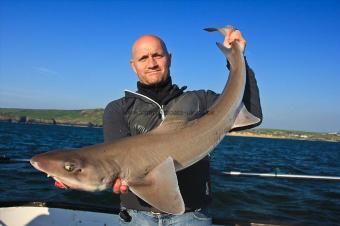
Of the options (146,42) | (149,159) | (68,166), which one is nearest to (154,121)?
(149,159)

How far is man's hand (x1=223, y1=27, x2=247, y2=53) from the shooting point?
4.90 meters

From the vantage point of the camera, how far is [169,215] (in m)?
3.98

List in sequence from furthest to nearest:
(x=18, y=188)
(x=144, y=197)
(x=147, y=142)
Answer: (x=18, y=188), (x=147, y=142), (x=144, y=197)

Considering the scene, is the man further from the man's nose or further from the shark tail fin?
the shark tail fin

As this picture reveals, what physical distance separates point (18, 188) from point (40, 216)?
437 inches

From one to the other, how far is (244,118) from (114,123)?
137cm

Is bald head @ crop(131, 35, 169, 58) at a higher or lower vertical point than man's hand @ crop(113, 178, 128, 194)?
higher

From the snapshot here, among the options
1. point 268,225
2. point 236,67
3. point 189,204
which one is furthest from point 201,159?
point 268,225

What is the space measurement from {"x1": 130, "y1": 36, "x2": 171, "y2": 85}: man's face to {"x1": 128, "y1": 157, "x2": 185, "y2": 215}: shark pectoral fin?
3.44 ft

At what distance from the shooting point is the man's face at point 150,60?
4.41 m

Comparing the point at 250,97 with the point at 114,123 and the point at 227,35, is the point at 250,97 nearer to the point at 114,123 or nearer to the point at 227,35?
the point at 227,35

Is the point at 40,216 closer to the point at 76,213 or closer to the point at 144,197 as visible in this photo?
the point at 76,213

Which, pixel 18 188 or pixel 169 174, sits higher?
pixel 169 174

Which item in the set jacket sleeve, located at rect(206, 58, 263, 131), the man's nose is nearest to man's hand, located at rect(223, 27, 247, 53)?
jacket sleeve, located at rect(206, 58, 263, 131)
